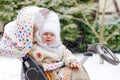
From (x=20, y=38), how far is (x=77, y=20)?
4461 mm

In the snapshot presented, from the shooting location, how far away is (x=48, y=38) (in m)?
3.43

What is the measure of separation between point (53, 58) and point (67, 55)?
0.13 metres

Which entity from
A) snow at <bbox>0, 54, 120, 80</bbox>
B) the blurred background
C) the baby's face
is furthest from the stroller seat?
the blurred background

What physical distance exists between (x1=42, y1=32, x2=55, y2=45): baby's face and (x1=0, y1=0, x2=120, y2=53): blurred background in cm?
361

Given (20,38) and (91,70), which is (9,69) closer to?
(91,70)

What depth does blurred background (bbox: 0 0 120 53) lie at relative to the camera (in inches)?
287

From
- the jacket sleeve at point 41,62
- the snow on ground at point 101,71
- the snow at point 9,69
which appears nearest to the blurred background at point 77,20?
the snow on ground at point 101,71

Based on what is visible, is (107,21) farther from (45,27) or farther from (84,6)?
(45,27)

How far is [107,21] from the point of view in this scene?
7.97 meters

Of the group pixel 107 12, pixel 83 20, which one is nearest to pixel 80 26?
pixel 83 20

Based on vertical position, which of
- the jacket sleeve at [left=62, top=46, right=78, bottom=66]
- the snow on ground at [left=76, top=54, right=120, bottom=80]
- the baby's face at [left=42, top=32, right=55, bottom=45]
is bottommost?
the snow on ground at [left=76, top=54, right=120, bottom=80]

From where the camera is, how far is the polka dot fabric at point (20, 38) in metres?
3.24

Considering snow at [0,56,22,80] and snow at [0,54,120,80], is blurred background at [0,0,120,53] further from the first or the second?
snow at [0,56,22,80]

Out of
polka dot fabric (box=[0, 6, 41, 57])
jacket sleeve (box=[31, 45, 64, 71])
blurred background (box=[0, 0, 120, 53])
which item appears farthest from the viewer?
blurred background (box=[0, 0, 120, 53])
